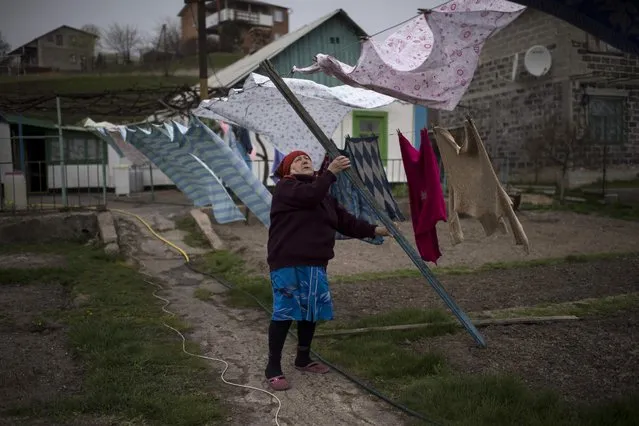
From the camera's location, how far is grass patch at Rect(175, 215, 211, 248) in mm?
10406

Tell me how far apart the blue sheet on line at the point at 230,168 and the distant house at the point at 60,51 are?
368 inches

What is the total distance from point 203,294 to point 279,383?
125 inches

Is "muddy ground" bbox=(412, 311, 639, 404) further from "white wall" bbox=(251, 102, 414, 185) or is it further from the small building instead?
the small building

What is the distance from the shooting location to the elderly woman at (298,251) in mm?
3963

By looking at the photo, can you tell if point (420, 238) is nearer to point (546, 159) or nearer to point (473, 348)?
point (473, 348)

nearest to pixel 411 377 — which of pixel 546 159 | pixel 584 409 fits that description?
pixel 584 409

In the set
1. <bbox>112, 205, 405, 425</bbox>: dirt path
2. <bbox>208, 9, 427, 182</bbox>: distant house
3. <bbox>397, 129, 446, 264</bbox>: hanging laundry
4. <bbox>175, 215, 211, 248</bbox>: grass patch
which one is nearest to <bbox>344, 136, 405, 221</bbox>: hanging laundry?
<bbox>397, 129, 446, 264</bbox>: hanging laundry

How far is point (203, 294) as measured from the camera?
22.7ft

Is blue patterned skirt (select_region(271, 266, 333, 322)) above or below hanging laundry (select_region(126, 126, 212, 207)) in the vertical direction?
below

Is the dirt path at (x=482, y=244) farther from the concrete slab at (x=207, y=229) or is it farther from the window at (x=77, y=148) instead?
the window at (x=77, y=148)

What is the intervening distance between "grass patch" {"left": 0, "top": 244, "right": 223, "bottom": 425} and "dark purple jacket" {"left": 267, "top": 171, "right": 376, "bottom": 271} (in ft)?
3.44

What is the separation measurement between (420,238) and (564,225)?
8.66 meters

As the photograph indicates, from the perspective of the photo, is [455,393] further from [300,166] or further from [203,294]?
[203,294]

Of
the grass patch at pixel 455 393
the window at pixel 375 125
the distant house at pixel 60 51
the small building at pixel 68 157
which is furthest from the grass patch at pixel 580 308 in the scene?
the small building at pixel 68 157
